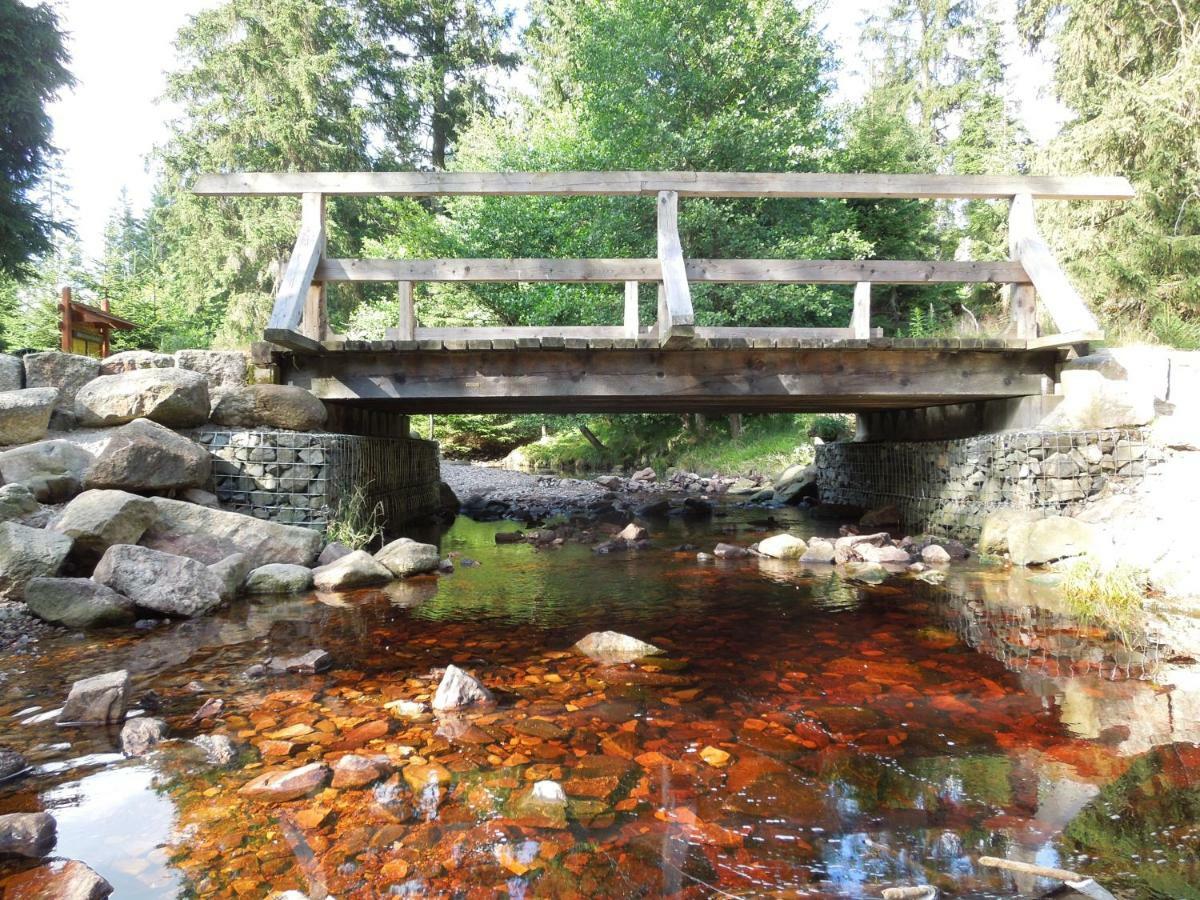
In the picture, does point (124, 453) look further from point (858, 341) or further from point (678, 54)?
point (678, 54)

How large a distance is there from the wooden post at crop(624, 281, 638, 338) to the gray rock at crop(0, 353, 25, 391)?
5911 millimetres

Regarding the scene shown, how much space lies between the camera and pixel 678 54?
1600cm

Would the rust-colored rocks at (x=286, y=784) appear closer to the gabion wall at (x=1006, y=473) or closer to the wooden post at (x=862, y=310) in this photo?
the gabion wall at (x=1006, y=473)

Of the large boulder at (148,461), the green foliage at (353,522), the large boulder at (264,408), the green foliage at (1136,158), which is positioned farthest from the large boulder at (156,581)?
the green foliage at (1136,158)

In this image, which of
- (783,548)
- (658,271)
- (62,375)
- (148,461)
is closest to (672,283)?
(658,271)

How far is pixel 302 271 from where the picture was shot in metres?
6.38

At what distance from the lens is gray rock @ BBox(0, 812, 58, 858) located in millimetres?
1818

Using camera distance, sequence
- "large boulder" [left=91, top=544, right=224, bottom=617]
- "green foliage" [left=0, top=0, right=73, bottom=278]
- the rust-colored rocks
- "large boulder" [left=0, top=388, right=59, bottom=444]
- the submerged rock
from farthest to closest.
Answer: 1. "green foliage" [left=0, top=0, right=73, bottom=278]
2. "large boulder" [left=0, top=388, right=59, bottom=444]
3. "large boulder" [left=91, top=544, right=224, bottom=617]
4. the submerged rock
5. the rust-colored rocks

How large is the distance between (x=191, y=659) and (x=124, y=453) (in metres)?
2.51

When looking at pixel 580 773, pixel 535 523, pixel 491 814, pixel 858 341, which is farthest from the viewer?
pixel 535 523

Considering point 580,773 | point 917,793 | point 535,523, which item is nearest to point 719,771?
point 580,773

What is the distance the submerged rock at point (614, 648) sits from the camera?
3.61 m

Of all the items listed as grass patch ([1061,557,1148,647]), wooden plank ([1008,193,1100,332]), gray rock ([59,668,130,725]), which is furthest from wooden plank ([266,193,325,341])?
wooden plank ([1008,193,1100,332])

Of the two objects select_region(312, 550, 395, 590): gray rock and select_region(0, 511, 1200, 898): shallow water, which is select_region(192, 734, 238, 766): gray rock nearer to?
select_region(0, 511, 1200, 898): shallow water
